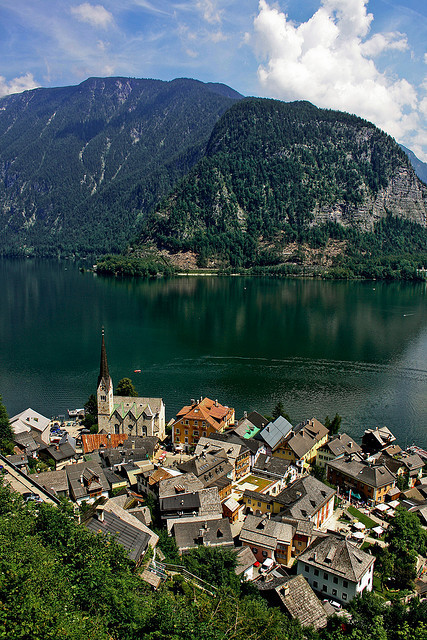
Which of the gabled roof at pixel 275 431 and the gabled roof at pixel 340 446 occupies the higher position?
the gabled roof at pixel 275 431

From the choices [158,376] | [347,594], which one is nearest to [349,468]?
[347,594]

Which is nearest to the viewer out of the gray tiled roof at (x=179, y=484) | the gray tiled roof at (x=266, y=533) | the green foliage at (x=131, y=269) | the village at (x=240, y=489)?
the village at (x=240, y=489)

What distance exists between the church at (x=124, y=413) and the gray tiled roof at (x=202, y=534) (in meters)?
16.8

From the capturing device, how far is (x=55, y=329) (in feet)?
310

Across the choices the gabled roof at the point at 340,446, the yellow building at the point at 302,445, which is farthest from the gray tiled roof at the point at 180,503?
the gabled roof at the point at 340,446

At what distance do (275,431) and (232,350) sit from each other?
38.0 meters

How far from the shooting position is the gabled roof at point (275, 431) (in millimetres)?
43281

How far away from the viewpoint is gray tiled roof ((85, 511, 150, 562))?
2262cm

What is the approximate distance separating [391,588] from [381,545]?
11.1ft

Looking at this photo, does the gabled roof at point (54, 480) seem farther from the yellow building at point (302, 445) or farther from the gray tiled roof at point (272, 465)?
the yellow building at point (302, 445)

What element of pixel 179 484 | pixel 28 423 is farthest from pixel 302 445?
pixel 28 423

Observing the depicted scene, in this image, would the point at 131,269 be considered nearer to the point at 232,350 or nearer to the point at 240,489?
the point at 232,350

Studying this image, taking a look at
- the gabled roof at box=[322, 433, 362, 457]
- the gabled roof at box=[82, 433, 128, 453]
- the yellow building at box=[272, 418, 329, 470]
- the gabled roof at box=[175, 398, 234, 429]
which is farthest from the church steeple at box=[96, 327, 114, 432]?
the gabled roof at box=[322, 433, 362, 457]

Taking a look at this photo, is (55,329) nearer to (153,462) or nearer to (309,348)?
(309,348)
